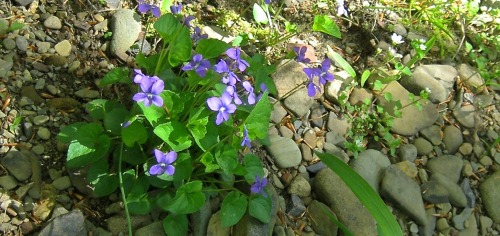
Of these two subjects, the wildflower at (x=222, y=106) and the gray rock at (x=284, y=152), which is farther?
the gray rock at (x=284, y=152)

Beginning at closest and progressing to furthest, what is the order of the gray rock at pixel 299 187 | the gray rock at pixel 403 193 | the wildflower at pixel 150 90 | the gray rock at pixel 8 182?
1. the wildflower at pixel 150 90
2. the gray rock at pixel 8 182
3. the gray rock at pixel 299 187
4. the gray rock at pixel 403 193

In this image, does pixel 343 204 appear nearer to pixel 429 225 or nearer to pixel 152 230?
pixel 429 225

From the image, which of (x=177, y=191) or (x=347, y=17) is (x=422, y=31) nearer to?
(x=347, y=17)

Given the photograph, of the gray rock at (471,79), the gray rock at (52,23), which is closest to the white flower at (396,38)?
the gray rock at (471,79)

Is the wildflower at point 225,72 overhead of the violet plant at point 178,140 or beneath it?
overhead

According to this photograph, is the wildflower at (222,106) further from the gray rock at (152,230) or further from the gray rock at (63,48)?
the gray rock at (63,48)

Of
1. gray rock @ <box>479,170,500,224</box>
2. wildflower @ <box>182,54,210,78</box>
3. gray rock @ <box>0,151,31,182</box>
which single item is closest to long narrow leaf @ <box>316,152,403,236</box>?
wildflower @ <box>182,54,210,78</box>

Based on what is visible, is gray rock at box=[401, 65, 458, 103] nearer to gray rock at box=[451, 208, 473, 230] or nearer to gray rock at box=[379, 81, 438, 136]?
gray rock at box=[379, 81, 438, 136]

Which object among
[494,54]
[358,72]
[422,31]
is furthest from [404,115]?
[494,54]
